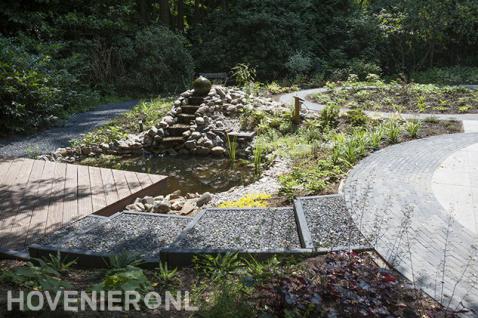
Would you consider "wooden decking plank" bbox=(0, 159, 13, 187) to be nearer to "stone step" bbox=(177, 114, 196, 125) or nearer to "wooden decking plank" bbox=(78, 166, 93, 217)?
"wooden decking plank" bbox=(78, 166, 93, 217)

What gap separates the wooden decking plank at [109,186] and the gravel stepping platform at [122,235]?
58cm

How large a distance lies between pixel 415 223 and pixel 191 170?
448cm

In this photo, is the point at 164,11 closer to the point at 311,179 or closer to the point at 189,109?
the point at 189,109

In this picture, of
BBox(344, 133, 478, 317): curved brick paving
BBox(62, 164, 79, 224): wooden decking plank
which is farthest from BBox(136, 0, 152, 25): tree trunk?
BBox(344, 133, 478, 317): curved brick paving

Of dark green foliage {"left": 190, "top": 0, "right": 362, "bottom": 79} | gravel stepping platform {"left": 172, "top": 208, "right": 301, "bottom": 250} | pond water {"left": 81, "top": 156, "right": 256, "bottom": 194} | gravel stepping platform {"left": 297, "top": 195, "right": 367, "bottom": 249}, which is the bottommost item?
pond water {"left": 81, "top": 156, "right": 256, "bottom": 194}

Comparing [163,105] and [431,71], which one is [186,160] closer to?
[163,105]

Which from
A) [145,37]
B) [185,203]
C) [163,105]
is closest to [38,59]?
[163,105]

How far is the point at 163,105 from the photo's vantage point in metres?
10.5

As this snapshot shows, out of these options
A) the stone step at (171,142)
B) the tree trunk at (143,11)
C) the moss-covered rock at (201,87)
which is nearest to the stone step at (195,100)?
the moss-covered rock at (201,87)

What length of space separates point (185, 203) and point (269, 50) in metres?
10.3

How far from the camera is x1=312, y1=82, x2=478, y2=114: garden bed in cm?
934

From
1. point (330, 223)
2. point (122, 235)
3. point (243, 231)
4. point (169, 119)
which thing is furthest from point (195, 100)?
point (330, 223)

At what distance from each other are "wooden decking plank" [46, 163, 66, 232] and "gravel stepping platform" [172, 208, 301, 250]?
1.52 meters

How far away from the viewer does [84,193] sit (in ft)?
17.4
